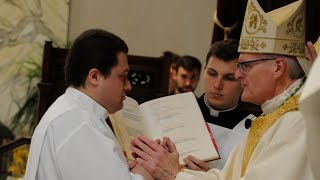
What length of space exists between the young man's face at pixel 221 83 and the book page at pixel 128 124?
0.58 m

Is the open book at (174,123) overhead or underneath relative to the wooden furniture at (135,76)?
overhead

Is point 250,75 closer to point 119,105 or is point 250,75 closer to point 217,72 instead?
point 119,105

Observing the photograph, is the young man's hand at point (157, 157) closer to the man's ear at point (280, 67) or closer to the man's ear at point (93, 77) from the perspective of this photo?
the man's ear at point (93, 77)

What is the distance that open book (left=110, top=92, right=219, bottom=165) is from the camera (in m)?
3.04

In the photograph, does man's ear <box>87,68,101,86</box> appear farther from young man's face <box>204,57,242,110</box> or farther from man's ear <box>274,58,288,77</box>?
young man's face <box>204,57,242,110</box>

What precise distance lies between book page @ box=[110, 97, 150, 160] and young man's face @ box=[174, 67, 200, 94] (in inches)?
122

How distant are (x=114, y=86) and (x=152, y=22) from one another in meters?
4.87

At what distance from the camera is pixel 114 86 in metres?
2.58

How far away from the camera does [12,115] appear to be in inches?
283

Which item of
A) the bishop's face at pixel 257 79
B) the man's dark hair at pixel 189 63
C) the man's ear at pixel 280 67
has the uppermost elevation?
the man's ear at pixel 280 67

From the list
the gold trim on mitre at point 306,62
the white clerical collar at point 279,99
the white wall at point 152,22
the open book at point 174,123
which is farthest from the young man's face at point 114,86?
the white wall at point 152,22

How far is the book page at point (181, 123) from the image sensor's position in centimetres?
312

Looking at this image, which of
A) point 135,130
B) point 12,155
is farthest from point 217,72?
point 12,155

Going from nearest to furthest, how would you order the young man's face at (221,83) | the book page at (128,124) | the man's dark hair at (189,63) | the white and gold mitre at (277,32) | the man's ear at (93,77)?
the man's ear at (93,77), the white and gold mitre at (277,32), the book page at (128,124), the young man's face at (221,83), the man's dark hair at (189,63)
